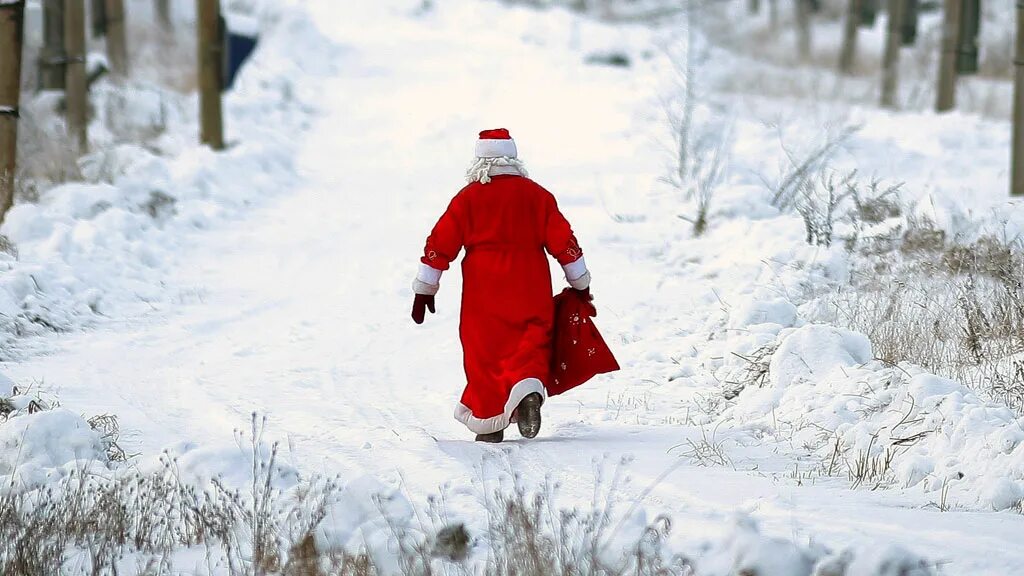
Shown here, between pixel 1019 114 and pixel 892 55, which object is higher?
pixel 892 55

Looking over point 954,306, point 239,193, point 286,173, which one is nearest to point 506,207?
point 954,306

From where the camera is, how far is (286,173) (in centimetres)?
1448

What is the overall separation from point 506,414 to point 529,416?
0.11 meters

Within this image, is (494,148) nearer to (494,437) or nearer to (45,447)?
(494,437)

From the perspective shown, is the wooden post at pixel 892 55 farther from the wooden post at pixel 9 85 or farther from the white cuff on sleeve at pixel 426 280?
the white cuff on sleeve at pixel 426 280

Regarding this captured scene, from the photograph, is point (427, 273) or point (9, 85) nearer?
point (427, 273)

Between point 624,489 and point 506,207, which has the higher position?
point 506,207

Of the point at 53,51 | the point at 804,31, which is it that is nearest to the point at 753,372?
the point at 53,51

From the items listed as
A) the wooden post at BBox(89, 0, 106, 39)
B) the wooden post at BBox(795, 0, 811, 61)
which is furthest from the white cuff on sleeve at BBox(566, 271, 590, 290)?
the wooden post at BBox(795, 0, 811, 61)

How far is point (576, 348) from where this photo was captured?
18.9ft

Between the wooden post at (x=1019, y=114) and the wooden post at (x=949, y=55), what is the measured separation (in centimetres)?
Result: 888

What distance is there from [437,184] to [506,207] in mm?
8403

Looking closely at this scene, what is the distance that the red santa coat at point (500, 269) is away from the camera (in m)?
5.62

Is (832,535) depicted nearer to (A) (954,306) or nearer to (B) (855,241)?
(A) (954,306)
